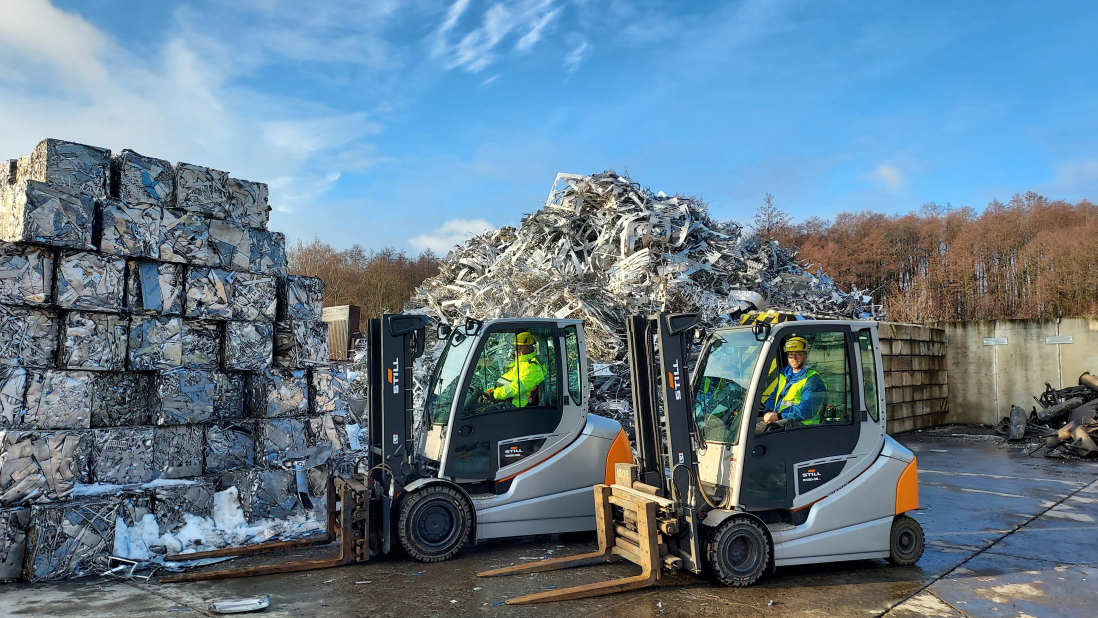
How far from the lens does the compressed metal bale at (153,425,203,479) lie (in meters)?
7.04

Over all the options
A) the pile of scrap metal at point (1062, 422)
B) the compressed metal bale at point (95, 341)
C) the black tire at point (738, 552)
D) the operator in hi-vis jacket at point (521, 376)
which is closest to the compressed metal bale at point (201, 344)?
the compressed metal bale at point (95, 341)

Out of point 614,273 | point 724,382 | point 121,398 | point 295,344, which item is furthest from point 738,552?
point 614,273

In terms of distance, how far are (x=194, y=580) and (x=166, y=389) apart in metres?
2.00

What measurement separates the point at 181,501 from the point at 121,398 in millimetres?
1130

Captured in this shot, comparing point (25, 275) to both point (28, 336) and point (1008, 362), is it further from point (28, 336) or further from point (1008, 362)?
point (1008, 362)

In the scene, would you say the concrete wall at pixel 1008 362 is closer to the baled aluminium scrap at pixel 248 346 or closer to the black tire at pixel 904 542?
the black tire at pixel 904 542

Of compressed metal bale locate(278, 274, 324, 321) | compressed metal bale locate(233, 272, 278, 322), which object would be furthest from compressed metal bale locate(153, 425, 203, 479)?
compressed metal bale locate(278, 274, 324, 321)

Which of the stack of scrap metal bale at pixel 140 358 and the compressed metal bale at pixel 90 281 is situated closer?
the stack of scrap metal bale at pixel 140 358

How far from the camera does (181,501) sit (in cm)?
691

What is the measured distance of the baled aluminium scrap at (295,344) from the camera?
26.7 ft

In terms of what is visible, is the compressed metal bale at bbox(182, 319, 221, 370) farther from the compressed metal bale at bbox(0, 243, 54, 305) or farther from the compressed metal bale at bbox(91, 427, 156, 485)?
the compressed metal bale at bbox(0, 243, 54, 305)

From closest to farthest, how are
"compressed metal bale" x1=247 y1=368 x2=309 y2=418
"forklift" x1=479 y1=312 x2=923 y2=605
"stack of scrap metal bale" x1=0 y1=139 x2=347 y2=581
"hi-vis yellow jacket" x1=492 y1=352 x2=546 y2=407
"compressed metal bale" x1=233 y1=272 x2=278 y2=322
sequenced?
"forklift" x1=479 y1=312 x2=923 y2=605
"stack of scrap metal bale" x1=0 y1=139 x2=347 y2=581
"hi-vis yellow jacket" x1=492 y1=352 x2=546 y2=407
"compressed metal bale" x1=233 y1=272 x2=278 y2=322
"compressed metal bale" x1=247 y1=368 x2=309 y2=418

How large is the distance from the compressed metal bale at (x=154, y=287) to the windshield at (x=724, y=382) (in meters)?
5.05

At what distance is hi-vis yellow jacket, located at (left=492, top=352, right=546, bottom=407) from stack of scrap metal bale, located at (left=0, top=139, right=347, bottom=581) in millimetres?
2459
